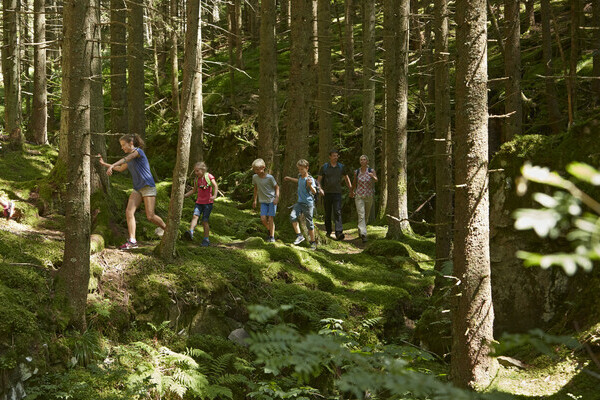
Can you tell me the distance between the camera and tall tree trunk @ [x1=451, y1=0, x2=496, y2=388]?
551 centimetres

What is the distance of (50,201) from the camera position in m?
9.69

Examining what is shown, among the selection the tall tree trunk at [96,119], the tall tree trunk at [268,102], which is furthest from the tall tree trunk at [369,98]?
the tall tree trunk at [96,119]

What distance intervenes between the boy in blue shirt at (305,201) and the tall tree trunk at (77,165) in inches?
234

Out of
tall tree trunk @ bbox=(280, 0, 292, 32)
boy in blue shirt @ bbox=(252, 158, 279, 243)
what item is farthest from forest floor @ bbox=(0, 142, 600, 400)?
tall tree trunk @ bbox=(280, 0, 292, 32)

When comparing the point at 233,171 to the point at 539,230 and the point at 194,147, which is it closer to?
the point at 194,147

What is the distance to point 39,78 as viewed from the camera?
1806 centimetres

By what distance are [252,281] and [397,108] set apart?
7446 millimetres

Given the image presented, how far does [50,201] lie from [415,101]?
1554 centimetres

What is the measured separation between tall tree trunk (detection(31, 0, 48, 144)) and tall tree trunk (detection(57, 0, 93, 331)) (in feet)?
36.0

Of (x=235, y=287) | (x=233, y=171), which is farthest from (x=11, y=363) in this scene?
(x=233, y=171)

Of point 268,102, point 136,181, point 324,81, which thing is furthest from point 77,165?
point 324,81

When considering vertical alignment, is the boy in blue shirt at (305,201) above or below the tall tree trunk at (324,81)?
below

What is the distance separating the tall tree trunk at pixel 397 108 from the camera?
15.0m

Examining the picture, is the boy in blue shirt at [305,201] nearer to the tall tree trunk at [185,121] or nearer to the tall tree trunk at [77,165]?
the tall tree trunk at [185,121]
